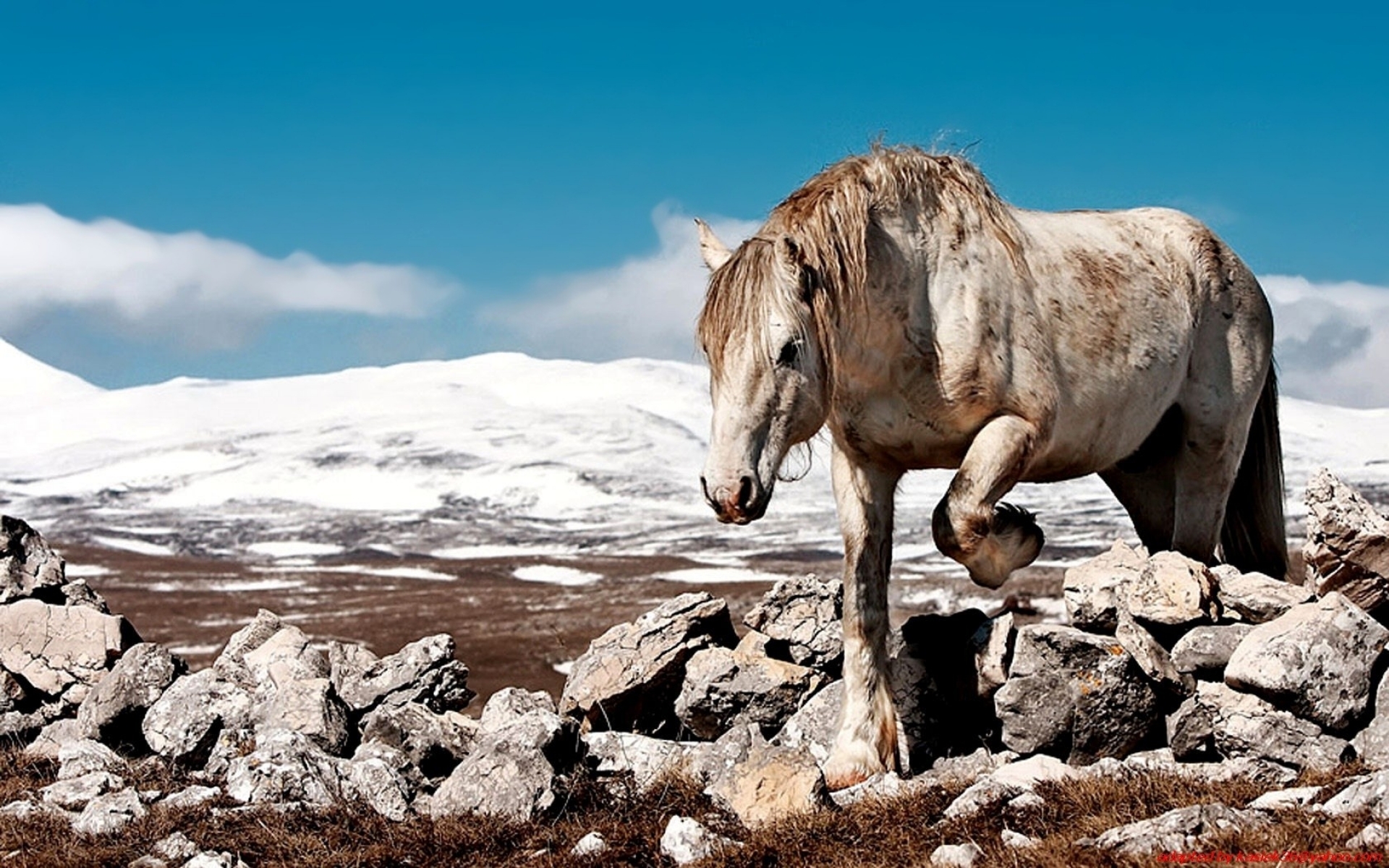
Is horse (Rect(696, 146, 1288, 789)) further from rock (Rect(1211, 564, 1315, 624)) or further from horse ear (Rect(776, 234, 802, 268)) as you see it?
rock (Rect(1211, 564, 1315, 624))

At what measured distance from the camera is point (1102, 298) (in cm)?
730

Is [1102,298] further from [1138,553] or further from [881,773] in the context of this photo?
[881,773]

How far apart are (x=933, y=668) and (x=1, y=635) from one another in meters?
6.69

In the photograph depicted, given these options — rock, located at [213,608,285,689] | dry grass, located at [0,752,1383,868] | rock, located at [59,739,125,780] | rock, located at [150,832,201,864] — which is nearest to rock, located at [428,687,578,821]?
dry grass, located at [0,752,1383,868]

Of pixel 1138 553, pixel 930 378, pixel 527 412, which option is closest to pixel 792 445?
pixel 930 378

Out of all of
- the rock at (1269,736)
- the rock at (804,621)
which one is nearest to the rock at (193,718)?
the rock at (804,621)

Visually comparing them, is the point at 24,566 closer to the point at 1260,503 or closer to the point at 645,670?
the point at 645,670

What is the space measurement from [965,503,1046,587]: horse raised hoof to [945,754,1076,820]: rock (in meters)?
0.88

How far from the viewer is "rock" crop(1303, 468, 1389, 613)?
292 inches

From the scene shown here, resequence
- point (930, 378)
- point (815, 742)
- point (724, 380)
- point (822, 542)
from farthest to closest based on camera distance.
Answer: point (822, 542)
point (815, 742)
point (930, 378)
point (724, 380)

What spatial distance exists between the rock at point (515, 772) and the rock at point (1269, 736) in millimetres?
3121

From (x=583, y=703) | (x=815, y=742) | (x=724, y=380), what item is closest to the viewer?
(x=724, y=380)

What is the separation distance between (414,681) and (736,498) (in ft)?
13.6

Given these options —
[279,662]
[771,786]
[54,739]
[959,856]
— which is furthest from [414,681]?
[959,856]
